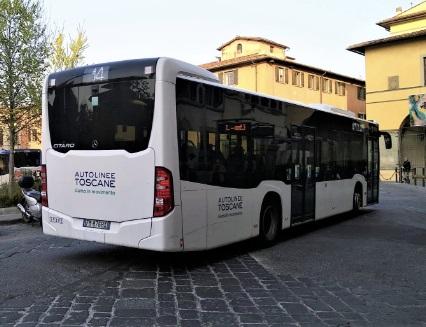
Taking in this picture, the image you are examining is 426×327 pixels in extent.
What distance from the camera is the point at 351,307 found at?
5.75 metres

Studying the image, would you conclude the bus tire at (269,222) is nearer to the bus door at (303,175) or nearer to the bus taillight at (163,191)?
the bus door at (303,175)

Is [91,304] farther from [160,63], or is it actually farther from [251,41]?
[251,41]

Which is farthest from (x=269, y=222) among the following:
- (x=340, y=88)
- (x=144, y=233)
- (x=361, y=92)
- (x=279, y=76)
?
(x=361, y=92)

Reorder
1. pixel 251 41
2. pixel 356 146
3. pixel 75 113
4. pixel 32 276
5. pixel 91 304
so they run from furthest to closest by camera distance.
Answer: pixel 251 41 → pixel 356 146 → pixel 75 113 → pixel 32 276 → pixel 91 304

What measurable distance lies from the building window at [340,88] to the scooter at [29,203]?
48735mm

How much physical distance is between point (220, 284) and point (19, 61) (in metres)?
13.4

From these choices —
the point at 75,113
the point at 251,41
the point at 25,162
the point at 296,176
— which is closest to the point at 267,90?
the point at 251,41

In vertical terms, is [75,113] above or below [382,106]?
below

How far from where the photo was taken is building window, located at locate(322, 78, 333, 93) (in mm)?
56188

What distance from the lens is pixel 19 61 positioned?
690 inches

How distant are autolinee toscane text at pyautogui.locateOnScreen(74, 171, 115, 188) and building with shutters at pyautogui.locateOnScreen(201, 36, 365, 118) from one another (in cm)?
3983

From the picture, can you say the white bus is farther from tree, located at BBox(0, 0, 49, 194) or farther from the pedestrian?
the pedestrian

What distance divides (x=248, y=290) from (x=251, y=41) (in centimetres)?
5354

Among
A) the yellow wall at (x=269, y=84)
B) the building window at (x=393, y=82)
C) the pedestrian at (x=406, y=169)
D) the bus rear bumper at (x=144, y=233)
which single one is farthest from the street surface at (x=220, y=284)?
the yellow wall at (x=269, y=84)
